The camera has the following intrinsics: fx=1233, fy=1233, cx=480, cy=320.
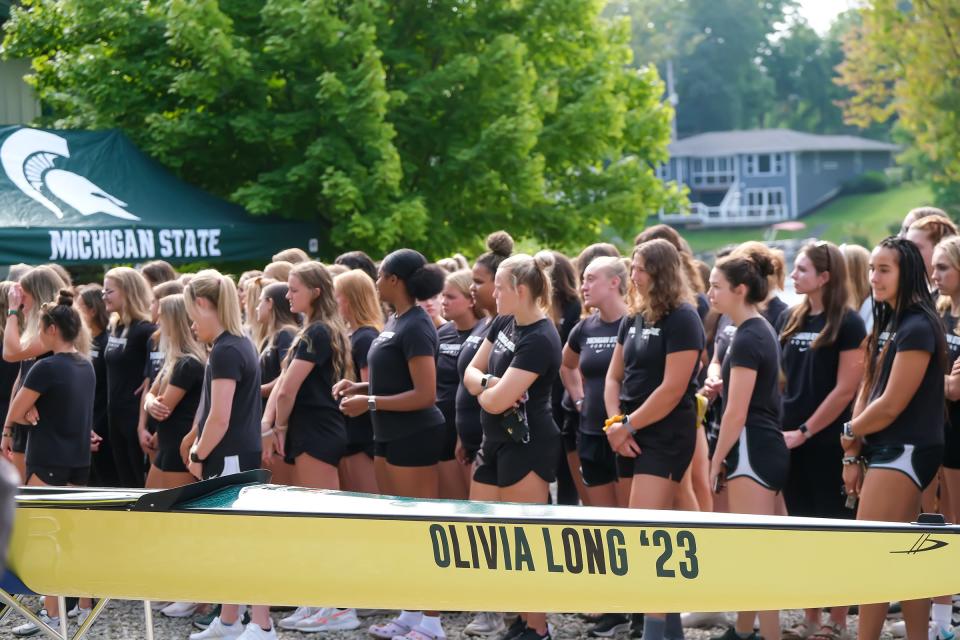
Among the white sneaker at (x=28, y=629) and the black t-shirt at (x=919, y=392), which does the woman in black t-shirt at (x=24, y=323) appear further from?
the black t-shirt at (x=919, y=392)

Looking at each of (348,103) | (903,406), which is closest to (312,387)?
(903,406)

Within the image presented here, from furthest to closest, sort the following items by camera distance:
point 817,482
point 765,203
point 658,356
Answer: point 765,203 < point 817,482 < point 658,356

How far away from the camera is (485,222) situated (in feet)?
64.6

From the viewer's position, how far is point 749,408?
6.05 meters

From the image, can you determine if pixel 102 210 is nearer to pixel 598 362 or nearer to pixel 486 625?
pixel 486 625

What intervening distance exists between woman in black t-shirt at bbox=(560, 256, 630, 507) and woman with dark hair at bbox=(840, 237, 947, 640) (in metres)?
1.42

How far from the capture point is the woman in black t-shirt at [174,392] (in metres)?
6.80

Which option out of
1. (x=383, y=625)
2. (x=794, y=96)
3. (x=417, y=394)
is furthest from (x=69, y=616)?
(x=794, y=96)

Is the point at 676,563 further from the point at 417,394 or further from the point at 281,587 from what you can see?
the point at 417,394

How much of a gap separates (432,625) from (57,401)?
2.45 meters

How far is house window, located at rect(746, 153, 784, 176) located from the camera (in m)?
90.6

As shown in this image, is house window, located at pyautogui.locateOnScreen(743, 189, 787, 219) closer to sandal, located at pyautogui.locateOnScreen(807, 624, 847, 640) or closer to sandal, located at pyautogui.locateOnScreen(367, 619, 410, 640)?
sandal, located at pyautogui.locateOnScreen(807, 624, 847, 640)

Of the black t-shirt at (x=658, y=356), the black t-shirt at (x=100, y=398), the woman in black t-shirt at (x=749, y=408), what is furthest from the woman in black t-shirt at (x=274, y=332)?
the woman in black t-shirt at (x=749, y=408)

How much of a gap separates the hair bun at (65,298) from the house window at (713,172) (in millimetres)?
89000
